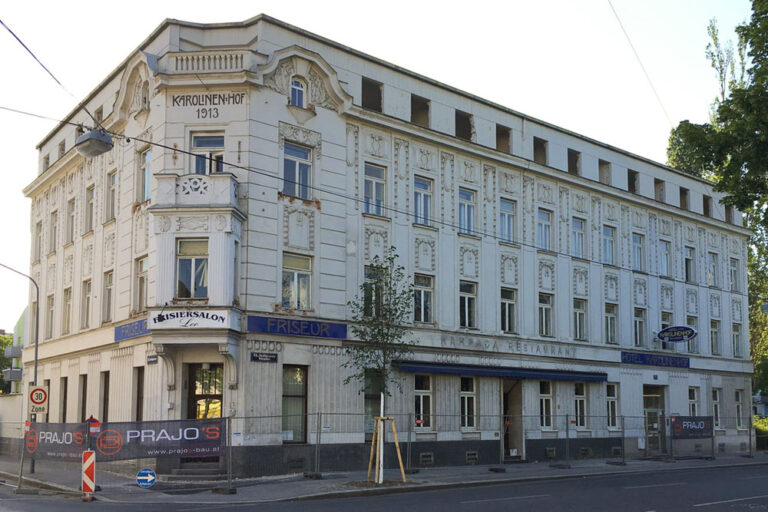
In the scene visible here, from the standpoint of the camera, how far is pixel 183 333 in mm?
23625

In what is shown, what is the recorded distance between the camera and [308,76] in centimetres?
2703

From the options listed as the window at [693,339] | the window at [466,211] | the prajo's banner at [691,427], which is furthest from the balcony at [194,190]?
the window at [693,339]

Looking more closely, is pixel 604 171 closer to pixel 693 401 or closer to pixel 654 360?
pixel 654 360

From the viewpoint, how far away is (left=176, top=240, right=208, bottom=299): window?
24297 millimetres

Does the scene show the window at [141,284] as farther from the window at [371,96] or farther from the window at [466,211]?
the window at [466,211]

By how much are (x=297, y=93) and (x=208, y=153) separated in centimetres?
339

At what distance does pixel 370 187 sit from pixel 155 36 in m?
8.21

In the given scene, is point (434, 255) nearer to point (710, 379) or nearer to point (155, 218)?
point (155, 218)

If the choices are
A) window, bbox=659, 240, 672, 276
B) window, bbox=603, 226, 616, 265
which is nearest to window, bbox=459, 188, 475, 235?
window, bbox=603, 226, 616, 265

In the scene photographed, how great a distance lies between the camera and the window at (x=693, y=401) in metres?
40.8

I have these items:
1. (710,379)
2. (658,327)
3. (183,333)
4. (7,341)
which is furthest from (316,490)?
(7,341)

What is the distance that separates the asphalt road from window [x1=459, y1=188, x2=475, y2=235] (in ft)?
34.3

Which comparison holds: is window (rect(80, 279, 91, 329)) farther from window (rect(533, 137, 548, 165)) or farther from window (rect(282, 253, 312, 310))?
window (rect(533, 137, 548, 165))

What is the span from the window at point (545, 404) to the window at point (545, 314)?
1987mm
